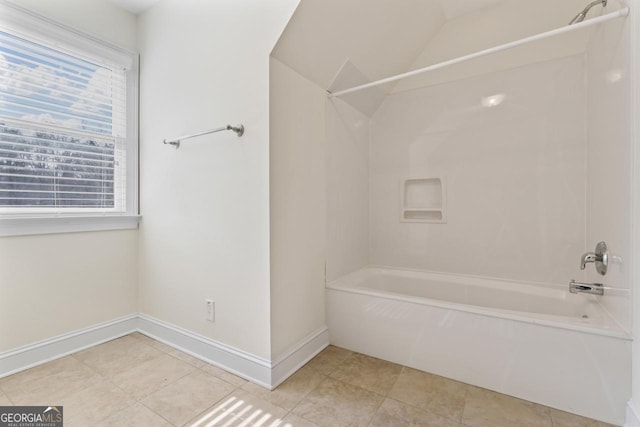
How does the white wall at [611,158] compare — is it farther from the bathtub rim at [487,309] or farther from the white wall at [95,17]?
the white wall at [95,17]

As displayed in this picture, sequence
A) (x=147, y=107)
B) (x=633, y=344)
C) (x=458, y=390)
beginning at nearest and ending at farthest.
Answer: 1. (x=633, y=344)
2. (x=458, y=390)
3. (x=147, y=107)

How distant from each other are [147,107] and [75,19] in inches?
24.8

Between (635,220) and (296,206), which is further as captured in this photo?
(296,206)

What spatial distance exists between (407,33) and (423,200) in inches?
50.8

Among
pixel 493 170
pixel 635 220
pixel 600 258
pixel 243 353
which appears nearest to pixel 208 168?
pixel 243 353

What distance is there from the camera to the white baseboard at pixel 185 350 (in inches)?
63.4

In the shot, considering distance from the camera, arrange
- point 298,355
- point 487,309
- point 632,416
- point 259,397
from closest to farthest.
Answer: point 632,416, point 259,397, point 487,309, point 298,355

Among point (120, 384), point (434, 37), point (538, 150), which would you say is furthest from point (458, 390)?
point (434, 37)

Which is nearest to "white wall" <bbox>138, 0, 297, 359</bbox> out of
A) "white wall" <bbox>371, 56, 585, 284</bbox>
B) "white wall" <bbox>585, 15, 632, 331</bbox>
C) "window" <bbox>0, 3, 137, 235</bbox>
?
"window" <bbox>0, 3, 137, 235</bbox>

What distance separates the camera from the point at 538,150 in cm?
202

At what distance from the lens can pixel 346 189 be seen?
2332 millimetres

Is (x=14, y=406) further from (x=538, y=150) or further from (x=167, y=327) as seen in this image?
(x=538, y=150)

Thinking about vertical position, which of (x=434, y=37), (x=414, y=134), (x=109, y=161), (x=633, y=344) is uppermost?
(x=434, y=37)

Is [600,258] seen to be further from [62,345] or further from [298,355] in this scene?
[62,345]
